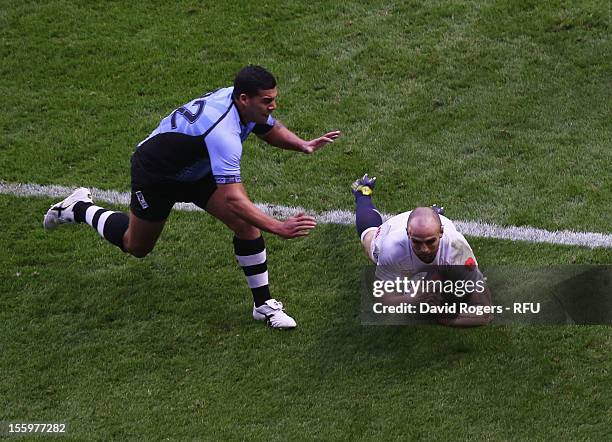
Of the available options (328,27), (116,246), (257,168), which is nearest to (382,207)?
(257,168)

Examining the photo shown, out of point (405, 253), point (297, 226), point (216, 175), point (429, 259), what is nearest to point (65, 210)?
point (216, 175)

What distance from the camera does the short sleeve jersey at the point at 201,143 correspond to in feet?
25.5

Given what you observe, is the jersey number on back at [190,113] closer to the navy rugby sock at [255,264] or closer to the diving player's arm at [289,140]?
the diving player's arm at [289,140]

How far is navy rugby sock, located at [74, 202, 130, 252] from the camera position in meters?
8.88

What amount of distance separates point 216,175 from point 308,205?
2366 millimetres

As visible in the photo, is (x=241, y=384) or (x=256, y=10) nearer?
(x=241, y=384)

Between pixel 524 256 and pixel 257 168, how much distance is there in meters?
2.77

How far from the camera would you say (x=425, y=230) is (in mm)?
7676

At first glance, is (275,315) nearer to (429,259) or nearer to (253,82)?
(429,259)

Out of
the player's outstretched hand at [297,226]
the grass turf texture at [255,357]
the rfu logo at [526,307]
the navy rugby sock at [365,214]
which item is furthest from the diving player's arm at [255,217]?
the rfu logo at [526,307]

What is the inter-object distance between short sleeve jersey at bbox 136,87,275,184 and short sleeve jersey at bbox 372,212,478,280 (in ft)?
4.08

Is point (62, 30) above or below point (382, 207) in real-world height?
above

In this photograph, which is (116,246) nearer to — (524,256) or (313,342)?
(313,342)

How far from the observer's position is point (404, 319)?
8414 mm
